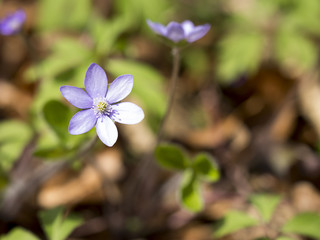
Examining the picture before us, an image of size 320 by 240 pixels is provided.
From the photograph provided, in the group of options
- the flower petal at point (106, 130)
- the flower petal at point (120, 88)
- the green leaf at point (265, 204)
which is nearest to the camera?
the flower petal at point (106, 130)

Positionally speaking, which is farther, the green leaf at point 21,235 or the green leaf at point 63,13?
the green leaf at point 63,13

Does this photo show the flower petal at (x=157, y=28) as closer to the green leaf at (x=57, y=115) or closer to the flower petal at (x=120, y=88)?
the flower petal at (x=120, y=88)

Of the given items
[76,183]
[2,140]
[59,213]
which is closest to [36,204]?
[76,183]

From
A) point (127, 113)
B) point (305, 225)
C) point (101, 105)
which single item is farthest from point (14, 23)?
point (305, 225)

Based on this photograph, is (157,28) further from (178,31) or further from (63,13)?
(63,13)

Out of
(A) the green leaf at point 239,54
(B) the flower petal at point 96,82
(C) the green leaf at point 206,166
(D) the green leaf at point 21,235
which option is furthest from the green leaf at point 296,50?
(D) the green leaf at point 21,235

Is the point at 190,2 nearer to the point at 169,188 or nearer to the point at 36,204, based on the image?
the point at 169,188

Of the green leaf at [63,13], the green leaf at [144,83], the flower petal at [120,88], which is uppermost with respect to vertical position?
the green leaf at [63,13]
